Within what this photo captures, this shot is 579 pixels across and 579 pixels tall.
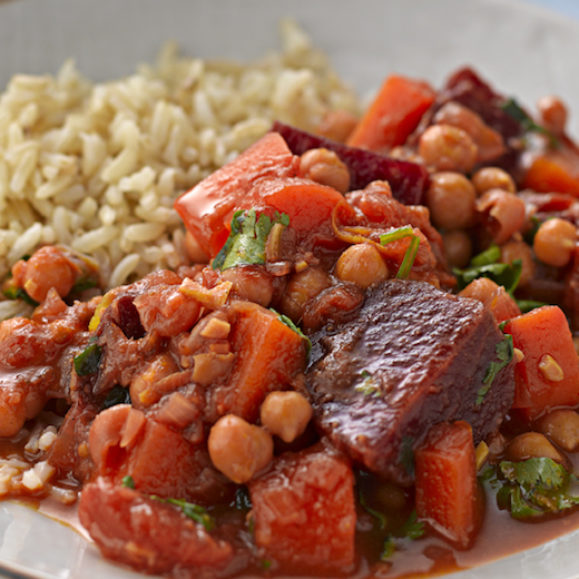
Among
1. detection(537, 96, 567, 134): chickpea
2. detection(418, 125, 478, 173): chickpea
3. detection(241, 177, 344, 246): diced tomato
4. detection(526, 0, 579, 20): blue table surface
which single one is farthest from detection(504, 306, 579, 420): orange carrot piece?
detection(526, 0, 579, 20): blue table surface

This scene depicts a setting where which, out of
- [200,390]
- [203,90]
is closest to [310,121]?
[203,90]

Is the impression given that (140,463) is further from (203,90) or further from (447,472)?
(203,90)

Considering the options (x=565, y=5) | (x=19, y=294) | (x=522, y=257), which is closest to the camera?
(x=19, y=294)

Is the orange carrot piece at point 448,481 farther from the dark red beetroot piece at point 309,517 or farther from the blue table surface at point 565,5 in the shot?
the blue table surface at point 565,5

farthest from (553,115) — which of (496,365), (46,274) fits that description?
(46,274)

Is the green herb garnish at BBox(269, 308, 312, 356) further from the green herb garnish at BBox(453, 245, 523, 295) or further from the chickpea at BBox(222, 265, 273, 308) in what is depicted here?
the green herb garnish at BBox(453, 245, 523, 295)

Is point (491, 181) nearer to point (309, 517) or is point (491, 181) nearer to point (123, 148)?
point (123, 148)

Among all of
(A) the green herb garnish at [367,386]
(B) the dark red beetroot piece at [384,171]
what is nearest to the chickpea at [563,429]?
(A) the green herb garnish at [367,386]
